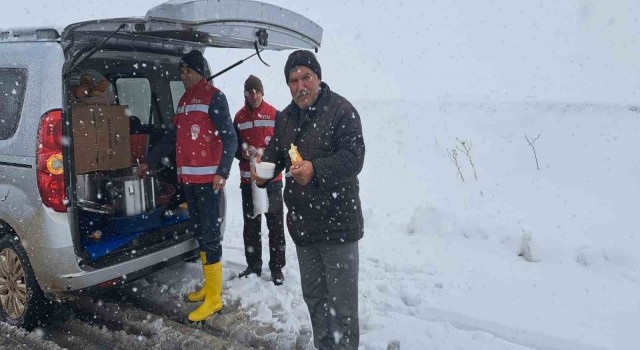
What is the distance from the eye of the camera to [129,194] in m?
4.07

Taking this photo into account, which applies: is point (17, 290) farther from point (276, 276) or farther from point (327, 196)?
point (327, 196)

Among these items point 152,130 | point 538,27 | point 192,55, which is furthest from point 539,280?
point 538,27

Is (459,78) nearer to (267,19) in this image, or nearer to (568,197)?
(568,197)

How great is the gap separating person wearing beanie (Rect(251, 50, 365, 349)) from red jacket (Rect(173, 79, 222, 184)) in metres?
0.97

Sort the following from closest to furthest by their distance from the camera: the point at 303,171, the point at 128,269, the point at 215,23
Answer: the point at 303,171 → the point at 215,23 → the point at 128,269

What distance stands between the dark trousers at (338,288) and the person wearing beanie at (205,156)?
3.78 feet

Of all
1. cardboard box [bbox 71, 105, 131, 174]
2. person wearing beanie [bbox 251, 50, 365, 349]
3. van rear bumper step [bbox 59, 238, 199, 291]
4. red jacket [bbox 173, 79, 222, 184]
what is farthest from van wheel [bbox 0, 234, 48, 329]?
person wearing beanie [bbox 251, 50, 365, 349]

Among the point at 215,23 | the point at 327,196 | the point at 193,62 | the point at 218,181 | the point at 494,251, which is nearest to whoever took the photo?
the point at 327,196

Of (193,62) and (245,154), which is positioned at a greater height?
(193,62)

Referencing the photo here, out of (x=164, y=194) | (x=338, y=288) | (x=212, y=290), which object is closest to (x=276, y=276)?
(x=212, y=290)

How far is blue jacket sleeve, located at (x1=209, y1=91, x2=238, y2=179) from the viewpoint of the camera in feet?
12.5

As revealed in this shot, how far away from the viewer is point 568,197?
7098 millimetres

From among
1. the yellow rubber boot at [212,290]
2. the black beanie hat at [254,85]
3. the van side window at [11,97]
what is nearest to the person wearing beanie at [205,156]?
the yellow rubber boot at [212,290]

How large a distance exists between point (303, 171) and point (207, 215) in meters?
1.55
